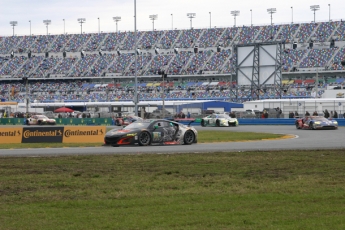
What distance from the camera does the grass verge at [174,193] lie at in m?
8.12

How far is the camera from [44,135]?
27688 millimetres

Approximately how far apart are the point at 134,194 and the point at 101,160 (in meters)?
6.55

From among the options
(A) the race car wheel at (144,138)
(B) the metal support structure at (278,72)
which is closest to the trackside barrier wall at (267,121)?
(B) the metal support structure at (278,72)

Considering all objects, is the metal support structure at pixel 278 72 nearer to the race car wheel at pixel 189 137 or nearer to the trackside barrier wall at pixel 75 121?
the trackside barrier wall at pixel 75 121

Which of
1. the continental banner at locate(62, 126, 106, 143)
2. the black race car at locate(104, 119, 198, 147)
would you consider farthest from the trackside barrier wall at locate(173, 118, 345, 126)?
the black race car at locate(104, 119, 198, 147)

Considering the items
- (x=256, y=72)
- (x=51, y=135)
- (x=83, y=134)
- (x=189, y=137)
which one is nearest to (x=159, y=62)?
(x=256, y=72)

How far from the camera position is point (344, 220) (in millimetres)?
7949

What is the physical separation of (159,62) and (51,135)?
241 ft

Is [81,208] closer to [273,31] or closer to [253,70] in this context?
[253,70]

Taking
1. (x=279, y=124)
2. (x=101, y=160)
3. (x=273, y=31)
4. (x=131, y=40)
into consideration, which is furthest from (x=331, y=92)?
(x=101, y=160)

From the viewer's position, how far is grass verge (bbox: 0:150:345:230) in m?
8.12

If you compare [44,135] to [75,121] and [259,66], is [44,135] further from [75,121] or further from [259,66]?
[259,66]

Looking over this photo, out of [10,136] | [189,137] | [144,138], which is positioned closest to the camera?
[144,138]

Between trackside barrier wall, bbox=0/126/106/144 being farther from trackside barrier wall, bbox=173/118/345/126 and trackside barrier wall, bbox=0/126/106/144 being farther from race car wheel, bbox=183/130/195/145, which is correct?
trackside barrier wall, bbox=173/118/345/126
